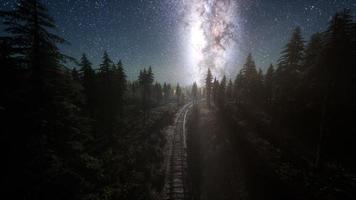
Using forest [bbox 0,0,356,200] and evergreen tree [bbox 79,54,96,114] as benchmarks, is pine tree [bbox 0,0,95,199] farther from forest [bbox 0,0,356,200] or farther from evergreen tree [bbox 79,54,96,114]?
evergreen tree [bbox 79,54,96,114]

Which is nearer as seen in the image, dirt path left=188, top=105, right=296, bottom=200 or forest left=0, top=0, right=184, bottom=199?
forest left=0, top=0, right=184, bottom=199

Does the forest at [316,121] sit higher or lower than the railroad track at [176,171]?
higher

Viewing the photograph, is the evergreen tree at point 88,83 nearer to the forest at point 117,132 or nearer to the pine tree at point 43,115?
the forest at point 117,132

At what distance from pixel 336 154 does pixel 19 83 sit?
1048 inches

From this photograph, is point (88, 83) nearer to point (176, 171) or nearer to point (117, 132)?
point (117, 132)

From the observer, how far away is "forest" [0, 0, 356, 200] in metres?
7.21

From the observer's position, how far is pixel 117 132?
32438 mm

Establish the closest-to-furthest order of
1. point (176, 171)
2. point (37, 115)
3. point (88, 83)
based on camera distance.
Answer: point (37, 115), point (176, 171), point (88, 83)

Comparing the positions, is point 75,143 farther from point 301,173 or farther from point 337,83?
point 337,83

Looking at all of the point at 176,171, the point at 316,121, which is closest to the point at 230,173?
the point at 176,171

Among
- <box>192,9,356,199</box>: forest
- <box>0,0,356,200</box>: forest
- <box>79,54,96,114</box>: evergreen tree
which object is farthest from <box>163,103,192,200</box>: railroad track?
<box>79,54,96,114</box>: evergreen tree

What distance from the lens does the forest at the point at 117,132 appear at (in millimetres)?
7207

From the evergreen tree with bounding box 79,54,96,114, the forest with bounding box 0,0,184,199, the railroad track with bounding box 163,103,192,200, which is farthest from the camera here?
the evergreen tree with bounding box 79,54,96,114

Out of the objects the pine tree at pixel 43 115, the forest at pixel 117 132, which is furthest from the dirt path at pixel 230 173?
the pine tree at pixel 43 115
